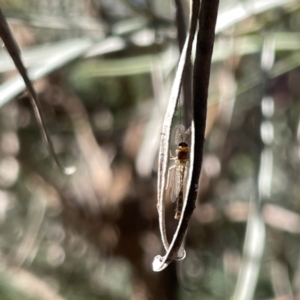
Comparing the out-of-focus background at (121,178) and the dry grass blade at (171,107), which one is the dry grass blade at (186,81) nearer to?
the dry grass blade at (171,107)

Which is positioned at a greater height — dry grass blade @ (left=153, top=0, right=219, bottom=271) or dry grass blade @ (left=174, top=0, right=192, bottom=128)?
dry grass blade @ (left=174, top=0, right=192, bottom=128)

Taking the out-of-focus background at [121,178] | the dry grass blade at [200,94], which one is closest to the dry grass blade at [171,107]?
the dry grass blade at [200,94]

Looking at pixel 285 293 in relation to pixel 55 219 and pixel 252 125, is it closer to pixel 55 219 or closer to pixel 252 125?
pixel 252 125

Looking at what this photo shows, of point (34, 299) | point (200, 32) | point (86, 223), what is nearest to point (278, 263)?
point (86, 223)

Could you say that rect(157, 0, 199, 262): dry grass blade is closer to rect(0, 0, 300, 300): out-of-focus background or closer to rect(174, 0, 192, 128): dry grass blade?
rect(174, 0, 192, 128): dry grass blade

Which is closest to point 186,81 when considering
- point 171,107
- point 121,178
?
point 171,107

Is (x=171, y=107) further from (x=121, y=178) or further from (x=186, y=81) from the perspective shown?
(x=121, y=178)

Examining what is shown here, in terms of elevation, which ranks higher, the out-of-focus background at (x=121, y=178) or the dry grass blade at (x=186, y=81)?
the out-of-focus background at (x=121, y=178)

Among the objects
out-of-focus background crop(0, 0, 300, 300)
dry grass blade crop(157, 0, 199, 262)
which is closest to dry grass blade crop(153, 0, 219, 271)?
dry grass blade crop(157, 0, 199, 262)
